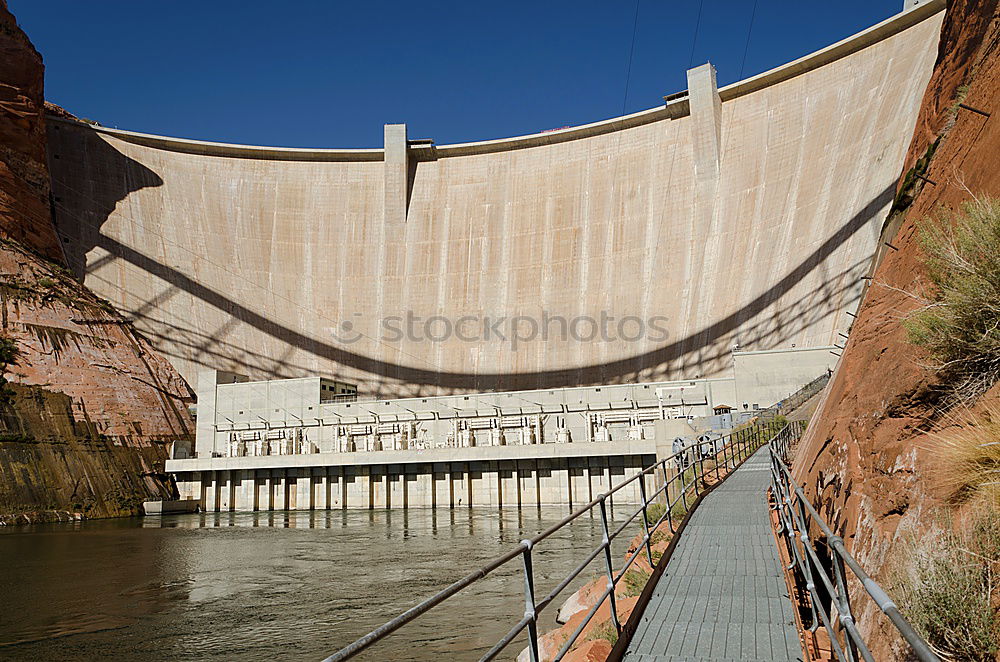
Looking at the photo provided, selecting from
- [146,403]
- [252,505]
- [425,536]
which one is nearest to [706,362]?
[425,536]

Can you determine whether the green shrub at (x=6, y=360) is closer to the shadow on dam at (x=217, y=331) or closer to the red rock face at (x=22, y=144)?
the red rock face at (x=22, y=144)

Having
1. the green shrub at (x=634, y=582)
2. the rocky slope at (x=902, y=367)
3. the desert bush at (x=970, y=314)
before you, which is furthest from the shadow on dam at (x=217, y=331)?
the desert bush at (x=970, y=314)

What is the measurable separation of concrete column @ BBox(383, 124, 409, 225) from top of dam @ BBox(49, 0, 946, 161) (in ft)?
2.73

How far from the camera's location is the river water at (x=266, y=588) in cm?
1093

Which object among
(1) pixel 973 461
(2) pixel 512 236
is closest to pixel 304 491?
(2) pixel 512 236

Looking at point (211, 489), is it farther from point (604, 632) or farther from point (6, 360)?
point (604, 632)

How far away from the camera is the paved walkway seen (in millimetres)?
4539

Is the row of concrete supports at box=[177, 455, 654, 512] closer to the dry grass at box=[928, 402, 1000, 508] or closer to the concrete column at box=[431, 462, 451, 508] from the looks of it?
the concrete column at box=[431, 462, 451, 508]

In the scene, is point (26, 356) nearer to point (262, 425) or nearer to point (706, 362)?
point (262, 425)

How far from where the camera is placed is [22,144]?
140ft

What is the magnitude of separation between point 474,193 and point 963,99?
39.6 metres

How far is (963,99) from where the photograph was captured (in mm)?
6645

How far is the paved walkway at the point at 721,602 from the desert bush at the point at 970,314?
193cm

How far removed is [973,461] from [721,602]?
2370 mm
